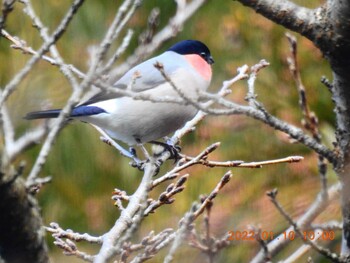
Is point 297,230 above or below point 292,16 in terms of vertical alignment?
below

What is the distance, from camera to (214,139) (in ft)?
11.1

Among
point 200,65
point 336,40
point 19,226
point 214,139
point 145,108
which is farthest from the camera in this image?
point 214,139

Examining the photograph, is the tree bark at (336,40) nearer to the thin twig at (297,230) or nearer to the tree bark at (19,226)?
the thin twig at (297,230)

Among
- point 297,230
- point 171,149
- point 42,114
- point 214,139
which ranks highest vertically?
point 297,230

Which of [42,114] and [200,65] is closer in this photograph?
[42,114]

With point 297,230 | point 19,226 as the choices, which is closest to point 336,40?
point 297,230

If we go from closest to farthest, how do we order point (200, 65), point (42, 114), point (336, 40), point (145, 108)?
1. point (336, 40)
2. point (42, 114)
3. point (145, 108)
4. point (200, 65)

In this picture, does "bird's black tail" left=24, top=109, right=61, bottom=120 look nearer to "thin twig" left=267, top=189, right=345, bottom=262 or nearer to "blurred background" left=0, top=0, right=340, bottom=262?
"blurred background" left=0, top=0, right=340, bottom=262

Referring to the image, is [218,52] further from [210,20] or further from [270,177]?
[270,177]

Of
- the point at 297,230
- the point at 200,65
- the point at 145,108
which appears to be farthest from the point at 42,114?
the point at 297,230

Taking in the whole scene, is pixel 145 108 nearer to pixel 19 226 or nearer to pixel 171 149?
pixel 171 149

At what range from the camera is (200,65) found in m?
2.66

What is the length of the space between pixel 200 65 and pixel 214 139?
767mm

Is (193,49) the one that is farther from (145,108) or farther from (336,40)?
(336,40)
